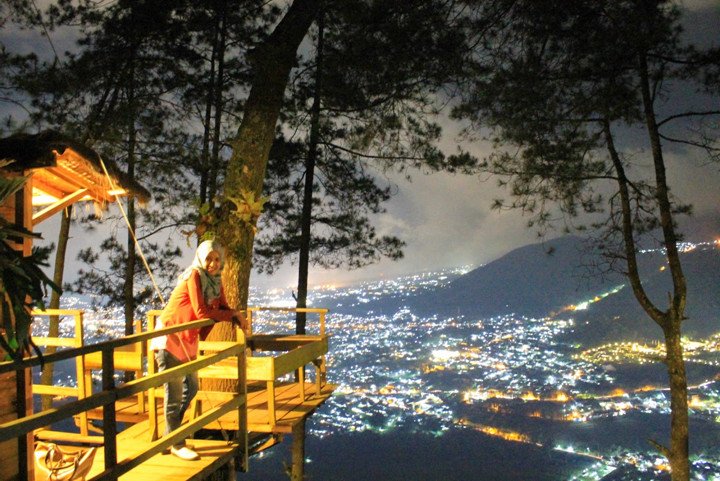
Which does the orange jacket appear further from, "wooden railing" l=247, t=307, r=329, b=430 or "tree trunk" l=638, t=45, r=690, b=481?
"tree trunk" l=638, t=45, r=690, b=481

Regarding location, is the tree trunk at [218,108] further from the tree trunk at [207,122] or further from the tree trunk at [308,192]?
the tree trunk at [308,192]

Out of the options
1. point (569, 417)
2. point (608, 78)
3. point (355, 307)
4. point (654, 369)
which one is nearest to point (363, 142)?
point (608, 78)

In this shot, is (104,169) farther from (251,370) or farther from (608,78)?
(608,78)

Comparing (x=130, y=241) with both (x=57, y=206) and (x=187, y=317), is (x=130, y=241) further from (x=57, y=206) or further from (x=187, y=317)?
(x=187, y=317)

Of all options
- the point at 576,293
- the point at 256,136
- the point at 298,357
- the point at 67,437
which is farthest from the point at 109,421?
the point at 576,293

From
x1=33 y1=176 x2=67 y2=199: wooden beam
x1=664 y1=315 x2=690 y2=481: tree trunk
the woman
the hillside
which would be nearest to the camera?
the woman

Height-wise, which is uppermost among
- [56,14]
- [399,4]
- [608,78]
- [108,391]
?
[56,14]

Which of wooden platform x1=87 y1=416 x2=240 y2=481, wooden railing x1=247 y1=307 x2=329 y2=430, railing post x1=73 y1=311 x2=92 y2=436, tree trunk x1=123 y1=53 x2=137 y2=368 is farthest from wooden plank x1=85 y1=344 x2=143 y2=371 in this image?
tree trunk x1=123 y1=53 x2=137 y2=368
